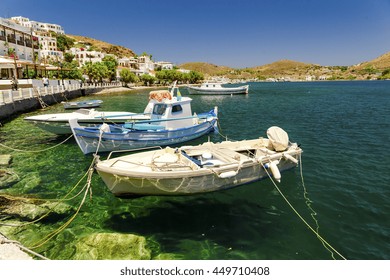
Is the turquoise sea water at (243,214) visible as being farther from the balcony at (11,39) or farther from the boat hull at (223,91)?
the boat hull at (223,91)

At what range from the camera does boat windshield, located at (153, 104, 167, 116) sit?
56.1 feet

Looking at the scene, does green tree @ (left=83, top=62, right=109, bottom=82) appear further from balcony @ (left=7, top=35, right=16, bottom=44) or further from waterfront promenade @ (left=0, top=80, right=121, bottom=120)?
waterfront promenade @ (left=0, top=80, right=121, bottom=120)

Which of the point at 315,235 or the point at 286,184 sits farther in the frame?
the point at 286,184

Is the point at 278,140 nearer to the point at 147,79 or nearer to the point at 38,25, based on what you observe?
the point at 147,79

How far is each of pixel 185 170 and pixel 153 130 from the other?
25.5 feet

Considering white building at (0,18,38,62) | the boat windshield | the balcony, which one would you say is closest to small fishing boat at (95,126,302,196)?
the boat windshield

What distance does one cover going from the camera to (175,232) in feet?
25.3

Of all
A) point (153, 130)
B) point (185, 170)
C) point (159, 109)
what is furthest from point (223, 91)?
point (185, 170)

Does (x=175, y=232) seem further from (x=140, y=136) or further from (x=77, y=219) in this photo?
(x=140, y=136)

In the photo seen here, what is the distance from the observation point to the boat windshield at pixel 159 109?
17.1m

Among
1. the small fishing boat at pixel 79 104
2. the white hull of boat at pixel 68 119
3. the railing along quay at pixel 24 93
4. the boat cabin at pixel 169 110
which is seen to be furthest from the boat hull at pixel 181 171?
the small fishing boat at pixel 79 104

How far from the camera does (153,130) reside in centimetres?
1549

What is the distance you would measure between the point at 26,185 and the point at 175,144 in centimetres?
863

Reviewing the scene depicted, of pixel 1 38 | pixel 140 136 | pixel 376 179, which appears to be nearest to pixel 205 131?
pixel 140 136
